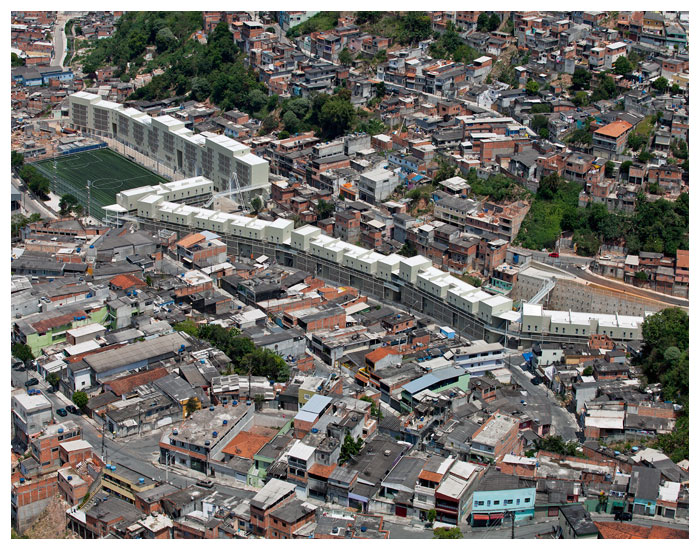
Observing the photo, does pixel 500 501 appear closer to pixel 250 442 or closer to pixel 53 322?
pixel 250 442

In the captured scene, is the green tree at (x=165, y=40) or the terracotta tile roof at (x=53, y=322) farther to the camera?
the green tree at (x=165, y=40)

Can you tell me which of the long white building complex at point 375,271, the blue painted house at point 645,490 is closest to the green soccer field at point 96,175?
the long white building complex at point 375,271

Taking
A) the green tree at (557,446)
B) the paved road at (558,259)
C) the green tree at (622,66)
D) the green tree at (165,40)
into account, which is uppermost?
the green tree at (622,66)

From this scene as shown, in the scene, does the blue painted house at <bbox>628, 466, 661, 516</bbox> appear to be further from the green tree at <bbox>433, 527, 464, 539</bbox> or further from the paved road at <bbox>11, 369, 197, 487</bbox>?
the paved road at <bbox>11, 369, 197, 487</bbox>

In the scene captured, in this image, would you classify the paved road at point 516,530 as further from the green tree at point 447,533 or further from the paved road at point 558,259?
the paved road at point 558,259

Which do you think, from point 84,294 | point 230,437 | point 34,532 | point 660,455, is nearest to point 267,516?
point 230,437

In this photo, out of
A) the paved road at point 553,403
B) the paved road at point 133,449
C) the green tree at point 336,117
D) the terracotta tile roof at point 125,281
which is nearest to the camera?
the paved road at point 133,449

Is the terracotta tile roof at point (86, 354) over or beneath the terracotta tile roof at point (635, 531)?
over
